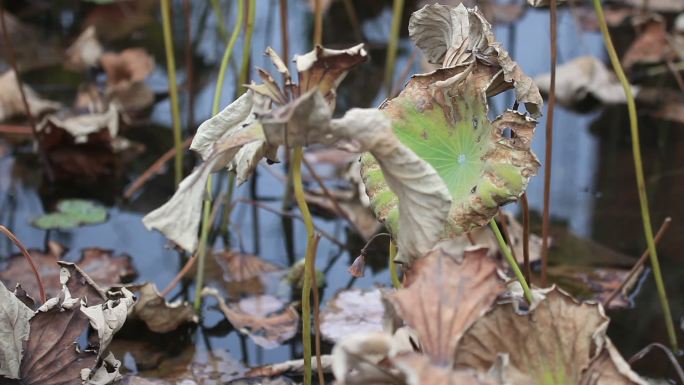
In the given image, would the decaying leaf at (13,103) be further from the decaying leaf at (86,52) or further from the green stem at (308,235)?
the green stem at (308,235)

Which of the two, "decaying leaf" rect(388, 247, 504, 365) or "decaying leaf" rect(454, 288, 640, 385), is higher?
"decaying leaf" rect(388, 247, 504, 365)

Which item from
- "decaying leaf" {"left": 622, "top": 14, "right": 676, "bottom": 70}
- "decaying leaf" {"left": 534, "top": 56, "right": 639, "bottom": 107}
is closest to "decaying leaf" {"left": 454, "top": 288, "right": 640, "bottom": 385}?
"decaying leaf" {"left": 534, "top": 56, "right": 639, "bottom": 107}

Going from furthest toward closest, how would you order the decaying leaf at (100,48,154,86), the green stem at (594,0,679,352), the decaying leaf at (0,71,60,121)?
the decaying leaf at (100,48,154,86)
the decaying leaf at (0,71,60,121)
the green stem at (594,0,679,352)

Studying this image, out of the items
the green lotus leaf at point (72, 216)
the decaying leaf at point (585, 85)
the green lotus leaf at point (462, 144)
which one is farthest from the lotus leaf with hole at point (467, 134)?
the decaying leaf at point (585, 85)

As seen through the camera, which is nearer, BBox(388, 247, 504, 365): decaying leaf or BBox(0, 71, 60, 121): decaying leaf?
BBox(388, 247, 504, 365): decaying leaf

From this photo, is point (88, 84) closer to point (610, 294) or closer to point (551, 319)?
point (610, 294)

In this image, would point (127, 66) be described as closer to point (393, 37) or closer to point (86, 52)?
point (86, 52)

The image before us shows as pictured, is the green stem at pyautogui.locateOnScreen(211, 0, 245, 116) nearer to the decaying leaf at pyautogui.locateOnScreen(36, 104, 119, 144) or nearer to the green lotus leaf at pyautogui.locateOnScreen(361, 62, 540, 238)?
the green lotus leaf at pyautogui.locateOnScreen(361, 62, 540, 238)
